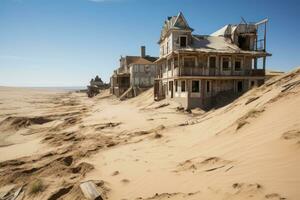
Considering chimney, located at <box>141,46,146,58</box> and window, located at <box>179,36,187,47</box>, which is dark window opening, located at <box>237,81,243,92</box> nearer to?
window, located at <box>179,36,187,47</box>

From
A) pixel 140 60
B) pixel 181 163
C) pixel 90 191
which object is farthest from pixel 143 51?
pixel 90 191

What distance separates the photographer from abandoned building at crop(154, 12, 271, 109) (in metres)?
25.8

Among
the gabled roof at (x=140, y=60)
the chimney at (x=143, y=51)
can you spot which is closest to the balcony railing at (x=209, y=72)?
the gabled roof at (x=140, y=60)

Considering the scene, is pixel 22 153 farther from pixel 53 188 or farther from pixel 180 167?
pixel 180 167

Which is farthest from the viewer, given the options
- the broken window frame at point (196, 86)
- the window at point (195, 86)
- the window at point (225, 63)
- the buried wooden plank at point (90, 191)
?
the window at point (225, 63)

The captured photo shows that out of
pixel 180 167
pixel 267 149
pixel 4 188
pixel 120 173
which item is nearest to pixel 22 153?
pixel 4 188

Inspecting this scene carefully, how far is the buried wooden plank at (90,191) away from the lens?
6.48 m

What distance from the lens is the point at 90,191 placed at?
268 inches

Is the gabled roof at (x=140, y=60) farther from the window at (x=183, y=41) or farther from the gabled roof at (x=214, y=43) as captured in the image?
the window at (x=183, y=41)

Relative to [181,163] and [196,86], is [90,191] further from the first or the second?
[196,86]

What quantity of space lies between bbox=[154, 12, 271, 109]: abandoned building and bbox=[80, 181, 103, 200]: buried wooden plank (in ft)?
61.5

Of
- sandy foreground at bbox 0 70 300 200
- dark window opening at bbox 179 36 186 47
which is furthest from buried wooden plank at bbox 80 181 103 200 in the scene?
dark window opening at bbox 179 36 186 47

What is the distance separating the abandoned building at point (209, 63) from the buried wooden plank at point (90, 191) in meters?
18.8

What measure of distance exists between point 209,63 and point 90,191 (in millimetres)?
22875
